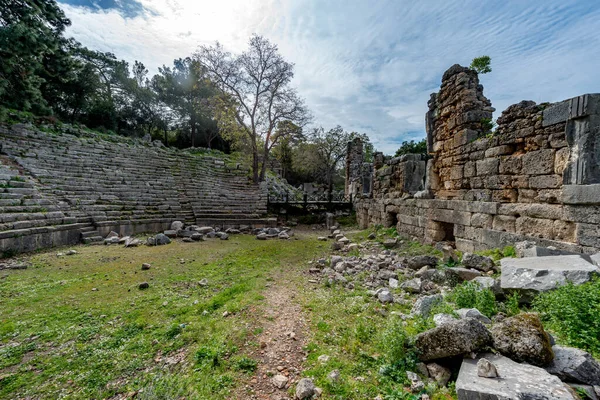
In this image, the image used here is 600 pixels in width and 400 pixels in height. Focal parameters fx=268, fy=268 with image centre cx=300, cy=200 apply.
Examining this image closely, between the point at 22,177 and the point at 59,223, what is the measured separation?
3152mm

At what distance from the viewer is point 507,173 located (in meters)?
5.04

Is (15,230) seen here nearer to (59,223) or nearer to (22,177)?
(59,223)

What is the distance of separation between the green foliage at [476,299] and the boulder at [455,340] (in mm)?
913

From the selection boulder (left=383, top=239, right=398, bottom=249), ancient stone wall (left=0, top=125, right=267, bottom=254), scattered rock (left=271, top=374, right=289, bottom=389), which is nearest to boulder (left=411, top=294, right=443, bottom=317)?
scattered rock (left=271, top=374, right=289, bottom=389)

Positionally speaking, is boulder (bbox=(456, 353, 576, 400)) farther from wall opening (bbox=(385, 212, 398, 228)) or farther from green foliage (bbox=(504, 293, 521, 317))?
wall opening (bbox=(385, 212, 398, 228))

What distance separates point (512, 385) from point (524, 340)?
46cm

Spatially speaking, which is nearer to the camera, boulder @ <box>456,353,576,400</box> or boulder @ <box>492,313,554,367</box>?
boulder @ <box>456,353,576,400</box>

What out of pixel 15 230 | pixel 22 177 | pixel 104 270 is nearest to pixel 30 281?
pixel 104 270

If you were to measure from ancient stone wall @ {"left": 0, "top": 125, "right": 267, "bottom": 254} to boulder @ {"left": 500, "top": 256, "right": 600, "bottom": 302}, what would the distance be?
442 inches

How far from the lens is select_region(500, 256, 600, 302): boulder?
8.82ft

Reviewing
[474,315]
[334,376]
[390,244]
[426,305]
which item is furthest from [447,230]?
[334,376]

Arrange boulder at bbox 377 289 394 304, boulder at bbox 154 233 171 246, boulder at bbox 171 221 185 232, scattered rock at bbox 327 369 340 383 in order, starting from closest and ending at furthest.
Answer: scattered rock at bbox 327 369 340 383, boulder at bbox 377 289 394 304, boulder at bbox 154 233 171 246, boulder at bbox 171 221 185 232

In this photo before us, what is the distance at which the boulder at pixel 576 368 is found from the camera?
174 cm

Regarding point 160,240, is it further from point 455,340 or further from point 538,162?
point 538,162
